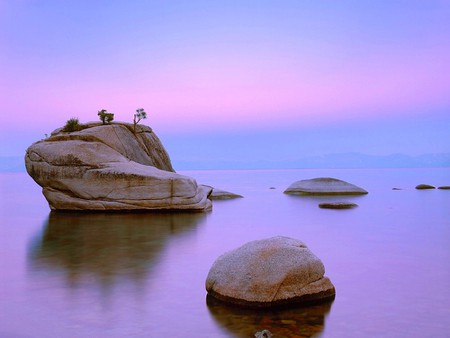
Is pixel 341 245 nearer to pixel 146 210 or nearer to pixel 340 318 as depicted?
pixel 340 318

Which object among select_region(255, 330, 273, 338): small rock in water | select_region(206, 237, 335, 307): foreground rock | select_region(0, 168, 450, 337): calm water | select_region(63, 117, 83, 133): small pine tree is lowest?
select_region(0, 168, 450, 337): calm water

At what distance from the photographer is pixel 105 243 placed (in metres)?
17.8

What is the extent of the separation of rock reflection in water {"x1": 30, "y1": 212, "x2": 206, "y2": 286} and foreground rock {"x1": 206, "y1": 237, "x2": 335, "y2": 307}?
122 inches

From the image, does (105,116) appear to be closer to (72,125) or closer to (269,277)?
(72,125)

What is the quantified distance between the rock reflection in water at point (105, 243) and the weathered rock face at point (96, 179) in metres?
1.00

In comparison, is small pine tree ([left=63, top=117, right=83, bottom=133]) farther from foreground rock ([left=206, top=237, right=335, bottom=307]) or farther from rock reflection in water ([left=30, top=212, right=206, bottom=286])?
foreground rock ([left=206, top=237, right=335, bottom=307])

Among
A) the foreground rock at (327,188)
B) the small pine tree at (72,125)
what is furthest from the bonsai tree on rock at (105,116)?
the foreground rock at (327,188)

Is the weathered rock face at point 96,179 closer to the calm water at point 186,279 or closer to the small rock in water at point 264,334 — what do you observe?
the calm water at point 186,279

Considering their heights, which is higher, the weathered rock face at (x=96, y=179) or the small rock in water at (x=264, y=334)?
the weathered rock face at (x=96, y=179)

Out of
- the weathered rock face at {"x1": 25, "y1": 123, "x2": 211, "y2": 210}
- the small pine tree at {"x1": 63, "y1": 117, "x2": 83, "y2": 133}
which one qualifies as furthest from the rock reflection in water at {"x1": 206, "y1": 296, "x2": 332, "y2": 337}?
the small pine tree at {"x1": 63, "y1": 117, "x2": 83, "y2": 133}

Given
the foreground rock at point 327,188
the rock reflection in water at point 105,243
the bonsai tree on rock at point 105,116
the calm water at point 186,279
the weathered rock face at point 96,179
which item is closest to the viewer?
the calm water at point 186,279

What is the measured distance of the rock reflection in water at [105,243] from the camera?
12984mm

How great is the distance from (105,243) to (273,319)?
10.7m

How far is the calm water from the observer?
27.3 ft
